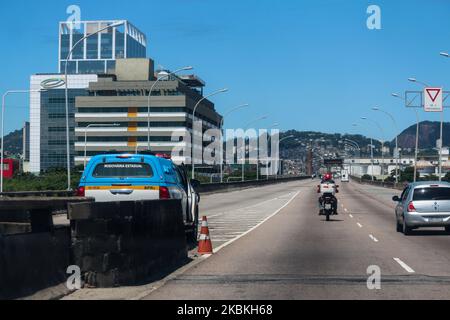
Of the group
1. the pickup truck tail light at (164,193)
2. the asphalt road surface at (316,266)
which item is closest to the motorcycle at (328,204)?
the asphalt road surface at (316,266)

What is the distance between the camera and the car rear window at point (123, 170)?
17062 mm

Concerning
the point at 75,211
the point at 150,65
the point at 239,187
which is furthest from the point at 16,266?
the point at 150,65

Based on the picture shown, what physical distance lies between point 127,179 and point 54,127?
13080 centimetres

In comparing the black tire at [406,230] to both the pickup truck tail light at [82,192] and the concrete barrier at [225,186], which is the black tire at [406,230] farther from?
the concrete barrier at [225,186]

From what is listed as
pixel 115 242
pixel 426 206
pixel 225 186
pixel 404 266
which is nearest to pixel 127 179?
pixel 115 242

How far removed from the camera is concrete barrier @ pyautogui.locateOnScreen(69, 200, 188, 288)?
38.0 ft

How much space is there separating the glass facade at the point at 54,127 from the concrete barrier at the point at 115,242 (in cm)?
13136

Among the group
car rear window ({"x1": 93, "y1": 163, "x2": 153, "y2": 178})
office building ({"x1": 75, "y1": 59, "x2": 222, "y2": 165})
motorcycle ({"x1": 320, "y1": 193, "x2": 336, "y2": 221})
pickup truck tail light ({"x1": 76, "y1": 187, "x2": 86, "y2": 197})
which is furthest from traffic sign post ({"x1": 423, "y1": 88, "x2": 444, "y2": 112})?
office building ({"x1": 75, "y1": 59, "x2": 222, "y2": 165})

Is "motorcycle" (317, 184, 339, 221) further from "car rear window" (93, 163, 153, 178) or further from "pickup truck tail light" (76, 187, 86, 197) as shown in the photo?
"pickup truck tail light" (76, 187, 86, 197)

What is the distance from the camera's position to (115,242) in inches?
466

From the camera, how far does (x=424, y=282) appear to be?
12.9 meters
